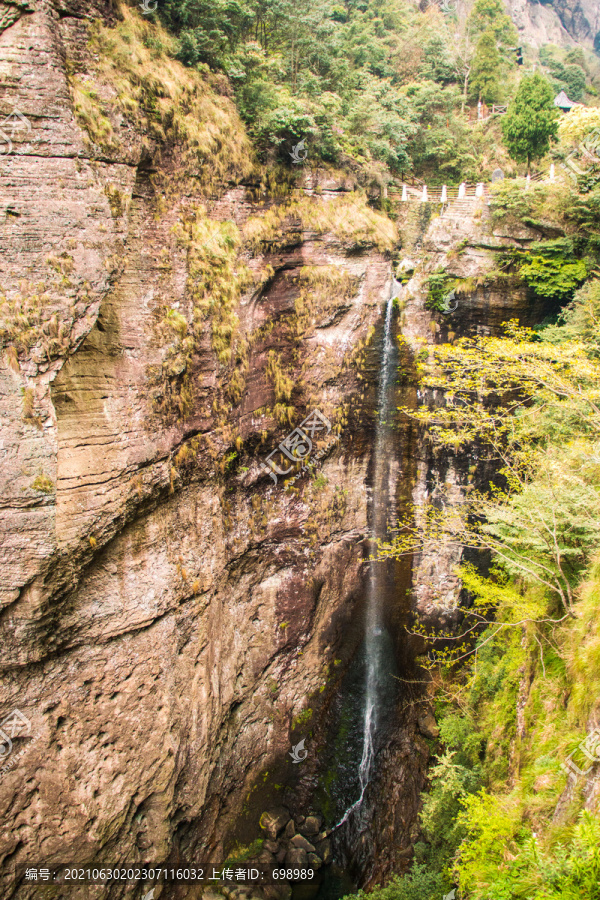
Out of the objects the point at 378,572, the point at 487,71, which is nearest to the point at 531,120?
the point at 487,71

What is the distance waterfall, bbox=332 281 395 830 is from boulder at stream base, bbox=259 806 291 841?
2608 millimetres

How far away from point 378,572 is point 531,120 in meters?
16.3

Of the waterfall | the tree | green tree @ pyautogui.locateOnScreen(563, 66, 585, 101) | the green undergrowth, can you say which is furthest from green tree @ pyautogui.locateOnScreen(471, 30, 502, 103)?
green tree @ pyautogui.locateOnScreen(563, 66, 585, 101)

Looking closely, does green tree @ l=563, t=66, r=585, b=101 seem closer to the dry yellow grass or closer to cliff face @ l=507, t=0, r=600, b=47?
cliff face @ l=507, t=0, r=600, b=47

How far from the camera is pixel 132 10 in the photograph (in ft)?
30.0

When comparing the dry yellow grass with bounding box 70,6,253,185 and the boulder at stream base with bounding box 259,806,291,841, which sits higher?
the dry yellow grass with bounding box 70,6,253,185

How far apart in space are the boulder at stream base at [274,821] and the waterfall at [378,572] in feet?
8.56

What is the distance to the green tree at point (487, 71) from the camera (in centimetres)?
1909

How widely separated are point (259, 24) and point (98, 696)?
1791 cm

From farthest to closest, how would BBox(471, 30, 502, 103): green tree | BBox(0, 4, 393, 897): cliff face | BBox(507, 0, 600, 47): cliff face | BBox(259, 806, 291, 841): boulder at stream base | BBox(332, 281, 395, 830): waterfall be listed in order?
BBox(507, 0, 600, 47): cliff face, BBox(471, 30, 502, 103): green tree, BBox(332, 281, 395, 830): waterfall, BBox(259, 806, 291, 841): boulder at stream base, BBox(0, 4, 393, 897): cliff face

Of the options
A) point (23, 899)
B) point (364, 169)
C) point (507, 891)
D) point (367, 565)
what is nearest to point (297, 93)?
point (364, 169)

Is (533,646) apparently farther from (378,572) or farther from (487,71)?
(487,71)

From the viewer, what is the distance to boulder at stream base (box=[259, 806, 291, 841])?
39.4ft

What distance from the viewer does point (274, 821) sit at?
12.1 m
